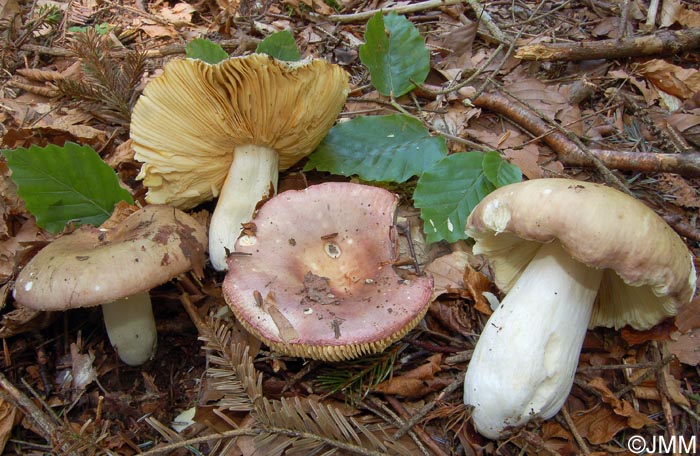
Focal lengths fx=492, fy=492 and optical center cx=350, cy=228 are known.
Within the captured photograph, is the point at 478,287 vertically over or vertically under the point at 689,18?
under

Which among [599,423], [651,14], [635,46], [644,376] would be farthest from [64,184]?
[651,14]

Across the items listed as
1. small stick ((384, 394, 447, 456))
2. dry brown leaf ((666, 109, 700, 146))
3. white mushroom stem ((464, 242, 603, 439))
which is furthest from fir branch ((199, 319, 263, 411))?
dry brown leaf ((666, 109, 700, 146))

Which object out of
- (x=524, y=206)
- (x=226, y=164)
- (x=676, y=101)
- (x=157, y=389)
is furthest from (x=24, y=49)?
(x=676, y=101)

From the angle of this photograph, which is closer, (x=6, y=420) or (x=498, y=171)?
(x=6, y=420)

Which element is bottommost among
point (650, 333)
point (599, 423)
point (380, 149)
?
point (599, 423)

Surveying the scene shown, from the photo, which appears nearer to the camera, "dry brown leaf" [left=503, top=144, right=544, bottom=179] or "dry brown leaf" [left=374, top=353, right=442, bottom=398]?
"dry brown leaf" [left=374, top=353, right=442, bottom=398]

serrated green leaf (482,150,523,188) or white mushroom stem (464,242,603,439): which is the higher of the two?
serrated green leaf (482,150,523,188)

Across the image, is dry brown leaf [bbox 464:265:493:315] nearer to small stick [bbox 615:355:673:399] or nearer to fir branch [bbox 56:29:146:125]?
small stick [bbox 615:355:673:399]

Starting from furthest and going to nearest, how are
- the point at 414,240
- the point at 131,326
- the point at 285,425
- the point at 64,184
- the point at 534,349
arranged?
the point at 414,240, the point at 64,184, the point at 131,326, the point at 534,349, the point at 285,425

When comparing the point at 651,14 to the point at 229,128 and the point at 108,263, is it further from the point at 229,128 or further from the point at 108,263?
the point at 108,263
